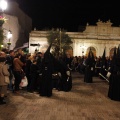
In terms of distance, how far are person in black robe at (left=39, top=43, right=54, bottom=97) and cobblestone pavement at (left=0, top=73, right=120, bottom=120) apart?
1.07ft

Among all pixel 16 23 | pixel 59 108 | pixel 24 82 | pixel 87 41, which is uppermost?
pixel 16 23

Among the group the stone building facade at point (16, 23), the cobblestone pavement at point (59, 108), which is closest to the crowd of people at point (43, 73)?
Result: the cobblestone pavement at point (59, 108)

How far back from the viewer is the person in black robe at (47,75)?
9906 mm

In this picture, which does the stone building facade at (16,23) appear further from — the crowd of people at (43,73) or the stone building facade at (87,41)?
the crowd of people at (43,73)

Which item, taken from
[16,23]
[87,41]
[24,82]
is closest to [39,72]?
[24,82]

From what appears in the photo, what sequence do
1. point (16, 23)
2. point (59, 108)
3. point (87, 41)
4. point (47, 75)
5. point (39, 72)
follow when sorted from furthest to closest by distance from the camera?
point (87, 41) → point (16, 23) → point (39, 72) → point (47, 75) → point (59, 108)

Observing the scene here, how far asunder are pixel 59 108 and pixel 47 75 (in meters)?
2.36

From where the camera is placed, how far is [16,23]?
42.6 metres

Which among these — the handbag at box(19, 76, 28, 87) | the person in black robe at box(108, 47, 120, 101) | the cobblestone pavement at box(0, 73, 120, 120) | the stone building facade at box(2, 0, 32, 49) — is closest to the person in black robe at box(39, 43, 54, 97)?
the cobblestone pavement at box(0, 73, 120, 120)

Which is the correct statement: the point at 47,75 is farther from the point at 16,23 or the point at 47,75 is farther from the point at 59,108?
the point at 16,23

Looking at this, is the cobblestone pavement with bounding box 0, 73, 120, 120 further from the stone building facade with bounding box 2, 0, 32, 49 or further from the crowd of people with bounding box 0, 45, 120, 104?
the stone building facade with bounding box 2, 0, 32, 49

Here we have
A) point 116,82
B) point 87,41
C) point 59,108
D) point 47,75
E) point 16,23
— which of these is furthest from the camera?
point 87,41

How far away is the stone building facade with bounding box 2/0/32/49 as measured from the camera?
40.2 metres

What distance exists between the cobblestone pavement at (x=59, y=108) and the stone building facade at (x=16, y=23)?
30.2m
